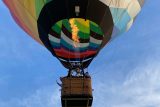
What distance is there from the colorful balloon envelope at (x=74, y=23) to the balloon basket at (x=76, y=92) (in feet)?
4.23

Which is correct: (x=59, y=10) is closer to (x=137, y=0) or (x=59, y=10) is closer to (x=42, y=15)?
(x=42, y=15)

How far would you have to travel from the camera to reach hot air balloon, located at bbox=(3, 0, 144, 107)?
25391 mm

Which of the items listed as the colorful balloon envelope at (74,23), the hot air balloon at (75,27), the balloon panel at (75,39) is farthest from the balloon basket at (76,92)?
the balloon panel at (75,39)

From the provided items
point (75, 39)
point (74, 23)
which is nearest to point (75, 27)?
point (74, 23)

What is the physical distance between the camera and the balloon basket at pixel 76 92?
83.1 ft

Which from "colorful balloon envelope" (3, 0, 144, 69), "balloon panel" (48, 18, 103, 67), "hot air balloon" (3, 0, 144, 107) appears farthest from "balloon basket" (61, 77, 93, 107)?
"balloon panel" (48, 18, 103, 67)

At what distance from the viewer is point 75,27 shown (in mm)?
26172

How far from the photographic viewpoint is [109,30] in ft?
87.3

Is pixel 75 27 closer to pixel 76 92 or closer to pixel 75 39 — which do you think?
pixel 75 39

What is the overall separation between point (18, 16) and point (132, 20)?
459cm

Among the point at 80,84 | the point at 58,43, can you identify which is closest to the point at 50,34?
the point at 58,43

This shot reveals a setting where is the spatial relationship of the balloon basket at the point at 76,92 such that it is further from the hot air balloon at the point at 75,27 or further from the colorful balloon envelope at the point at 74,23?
the colorful balloon envelope at the point at 74,23

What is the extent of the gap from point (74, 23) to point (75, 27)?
0.23 metres

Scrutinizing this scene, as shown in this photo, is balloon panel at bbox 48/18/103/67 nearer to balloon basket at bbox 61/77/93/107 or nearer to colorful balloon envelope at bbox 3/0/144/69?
colorful balloon envelope at bbox 3/0/144/69
